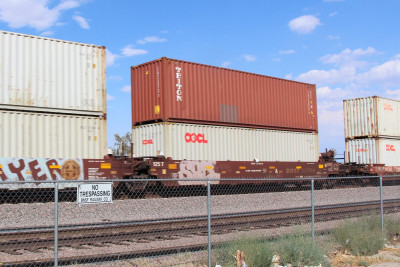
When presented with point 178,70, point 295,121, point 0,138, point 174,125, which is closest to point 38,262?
point 0,138

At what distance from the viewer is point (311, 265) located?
658 centimetres

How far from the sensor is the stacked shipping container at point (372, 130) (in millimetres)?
26812

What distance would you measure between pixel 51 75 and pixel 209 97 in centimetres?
686

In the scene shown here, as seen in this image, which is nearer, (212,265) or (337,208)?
(212,265)

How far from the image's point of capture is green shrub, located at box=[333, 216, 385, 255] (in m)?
7.87

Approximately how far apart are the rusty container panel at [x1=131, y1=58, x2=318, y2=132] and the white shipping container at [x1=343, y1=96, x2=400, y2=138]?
8.09m

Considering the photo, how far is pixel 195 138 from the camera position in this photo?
17.1 m

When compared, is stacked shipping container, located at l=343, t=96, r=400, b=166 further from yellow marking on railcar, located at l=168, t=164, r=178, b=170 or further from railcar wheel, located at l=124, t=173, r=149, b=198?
railcar wheel, located at l=124, t=173, r=149, b=198

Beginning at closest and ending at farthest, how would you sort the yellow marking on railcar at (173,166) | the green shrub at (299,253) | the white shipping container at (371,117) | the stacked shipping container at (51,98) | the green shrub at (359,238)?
1. the green shrub at (299,253)
2. the green shrub at (359,238)
3. the stacked shipping container at (51,98)
4. the yellow marking on railcar at (173,166)
5. the white shipping container at (371,117)

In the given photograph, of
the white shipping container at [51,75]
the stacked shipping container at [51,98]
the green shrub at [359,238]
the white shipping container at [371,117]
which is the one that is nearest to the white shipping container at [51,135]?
the stacked shipping container at [51,98]

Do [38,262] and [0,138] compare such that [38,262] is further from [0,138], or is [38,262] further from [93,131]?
[93,131]

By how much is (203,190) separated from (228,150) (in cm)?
212

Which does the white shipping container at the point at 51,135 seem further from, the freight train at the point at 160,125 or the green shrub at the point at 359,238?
the green shrub at the point at 359,238

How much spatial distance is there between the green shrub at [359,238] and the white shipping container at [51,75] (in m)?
9.05
